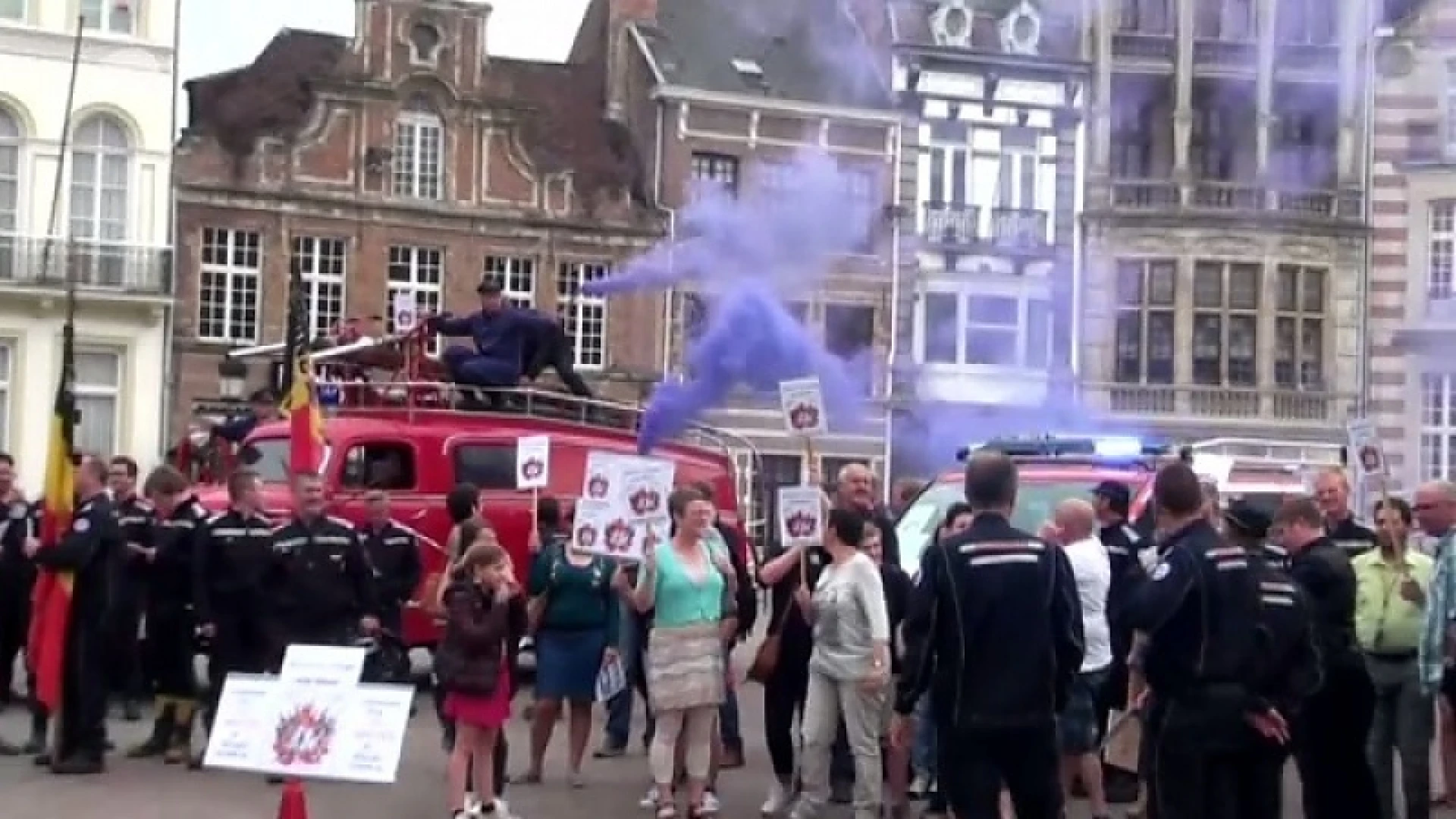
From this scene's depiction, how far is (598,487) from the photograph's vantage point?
13.6 metres

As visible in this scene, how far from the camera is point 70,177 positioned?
120 feet

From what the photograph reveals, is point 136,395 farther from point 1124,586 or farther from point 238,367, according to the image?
point 1124,586

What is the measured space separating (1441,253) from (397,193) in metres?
18.8

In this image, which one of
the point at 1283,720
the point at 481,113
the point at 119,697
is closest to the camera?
the point at 1283,720

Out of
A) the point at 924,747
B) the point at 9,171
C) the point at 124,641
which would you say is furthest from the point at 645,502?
the point at 9,171

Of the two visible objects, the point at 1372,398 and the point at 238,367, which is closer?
the point at 238,367

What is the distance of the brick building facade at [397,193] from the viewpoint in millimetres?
37000

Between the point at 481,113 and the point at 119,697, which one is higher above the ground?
the point at 481,113

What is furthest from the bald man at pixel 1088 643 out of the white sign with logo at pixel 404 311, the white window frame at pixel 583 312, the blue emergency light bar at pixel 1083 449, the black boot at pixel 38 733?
the white window frame at pixel 583 312

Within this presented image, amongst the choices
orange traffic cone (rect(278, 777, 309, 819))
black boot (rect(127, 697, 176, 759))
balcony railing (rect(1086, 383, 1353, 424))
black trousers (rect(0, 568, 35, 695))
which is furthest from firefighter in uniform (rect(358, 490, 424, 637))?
balcony railing (rect(1086, 383, 1353, 424))

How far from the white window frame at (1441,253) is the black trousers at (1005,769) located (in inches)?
1325

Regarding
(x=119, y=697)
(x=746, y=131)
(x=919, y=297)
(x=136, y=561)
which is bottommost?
(x=119, y=697)

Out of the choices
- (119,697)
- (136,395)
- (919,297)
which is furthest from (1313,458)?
(136,395)

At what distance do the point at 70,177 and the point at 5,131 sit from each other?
1258 mm
